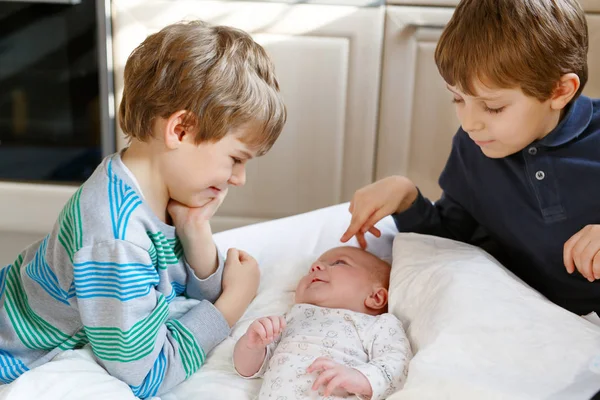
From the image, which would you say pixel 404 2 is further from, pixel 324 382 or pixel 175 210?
pixel 324 382

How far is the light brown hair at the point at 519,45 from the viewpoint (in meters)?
1.10

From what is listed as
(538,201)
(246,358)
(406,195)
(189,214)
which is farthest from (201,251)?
(538,201)

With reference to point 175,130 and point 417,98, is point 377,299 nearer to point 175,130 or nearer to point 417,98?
point 175,130

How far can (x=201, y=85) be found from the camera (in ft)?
3.46

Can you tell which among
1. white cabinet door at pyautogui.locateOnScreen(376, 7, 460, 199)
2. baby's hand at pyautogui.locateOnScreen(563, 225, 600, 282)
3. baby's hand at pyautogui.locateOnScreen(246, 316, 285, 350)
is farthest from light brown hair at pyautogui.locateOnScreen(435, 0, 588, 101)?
white cabinet door at pyautogui.locateOnScreen(376, 7, 460, 199)

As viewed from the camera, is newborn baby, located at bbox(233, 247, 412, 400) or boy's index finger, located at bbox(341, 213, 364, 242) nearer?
newborn baby, located at bbox(233, 247, 412, 400)

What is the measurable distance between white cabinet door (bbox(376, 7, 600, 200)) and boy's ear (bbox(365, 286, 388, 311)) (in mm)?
998

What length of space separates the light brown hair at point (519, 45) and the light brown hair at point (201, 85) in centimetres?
30

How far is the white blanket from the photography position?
3.06ft

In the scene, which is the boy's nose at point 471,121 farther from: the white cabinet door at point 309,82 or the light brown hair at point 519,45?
the white cabinet door at point 309,82

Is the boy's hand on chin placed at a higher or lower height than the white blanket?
higher

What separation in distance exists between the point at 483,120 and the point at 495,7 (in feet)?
0.56

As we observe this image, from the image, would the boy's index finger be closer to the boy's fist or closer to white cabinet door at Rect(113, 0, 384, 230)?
the boy's fist

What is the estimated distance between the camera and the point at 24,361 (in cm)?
109
